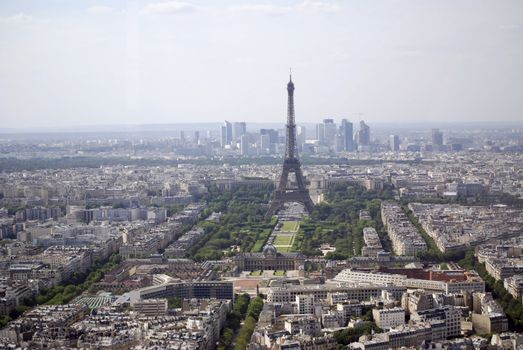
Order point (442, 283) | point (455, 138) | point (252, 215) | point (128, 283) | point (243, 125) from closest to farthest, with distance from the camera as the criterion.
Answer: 1. point (442, 283)
2. point (128, 283)
3. point (252, 215)
4. point (455, 138)
5. point (243, 125)

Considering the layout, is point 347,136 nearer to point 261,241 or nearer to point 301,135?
point 301,135

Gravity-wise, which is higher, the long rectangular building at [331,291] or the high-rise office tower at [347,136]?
the high-rise office tower at [347,136]

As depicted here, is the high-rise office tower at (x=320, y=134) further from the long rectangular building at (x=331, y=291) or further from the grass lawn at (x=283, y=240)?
the long rectangular building at (x=331, y=291)

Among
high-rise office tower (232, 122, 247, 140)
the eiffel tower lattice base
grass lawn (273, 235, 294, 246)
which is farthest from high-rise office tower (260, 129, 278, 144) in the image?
grass lawn (273, 235, 294, 246)

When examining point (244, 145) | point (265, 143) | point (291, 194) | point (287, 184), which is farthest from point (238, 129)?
point (291, 194)

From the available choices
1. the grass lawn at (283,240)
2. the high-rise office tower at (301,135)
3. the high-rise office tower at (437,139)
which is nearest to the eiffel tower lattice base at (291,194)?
the grass lawn at (283,240)

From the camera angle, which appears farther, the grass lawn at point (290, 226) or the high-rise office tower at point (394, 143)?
the high-rise office tower at point (394, 143)

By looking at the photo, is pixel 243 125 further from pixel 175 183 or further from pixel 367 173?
pixel 175 183

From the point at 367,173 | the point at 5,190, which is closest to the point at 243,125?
the point at 367,173
